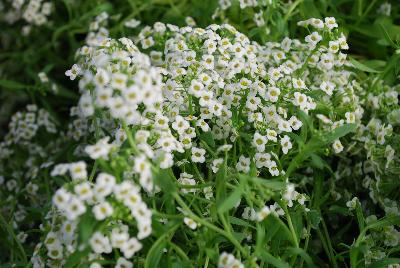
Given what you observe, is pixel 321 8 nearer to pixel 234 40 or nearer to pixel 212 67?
pixel 234 40

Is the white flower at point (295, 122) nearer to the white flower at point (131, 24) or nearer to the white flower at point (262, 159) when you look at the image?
the white flower at point (262, 159)

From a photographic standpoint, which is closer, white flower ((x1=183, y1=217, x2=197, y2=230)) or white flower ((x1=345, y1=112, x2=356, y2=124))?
white flower ((x1=183, y1=217, x2=197, y2=230))

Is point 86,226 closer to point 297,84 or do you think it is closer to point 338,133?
point 338,133

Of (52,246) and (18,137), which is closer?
(52,246)

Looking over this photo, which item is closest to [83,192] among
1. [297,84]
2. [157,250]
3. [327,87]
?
[157,250]

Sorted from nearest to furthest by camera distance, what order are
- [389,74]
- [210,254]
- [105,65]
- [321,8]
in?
[210,254] → [105,65] → [389,74] → [321,8]

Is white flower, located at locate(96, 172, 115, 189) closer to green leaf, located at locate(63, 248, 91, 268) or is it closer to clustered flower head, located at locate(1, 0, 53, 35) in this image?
green leaf, located at locate(63, 248, 91, 268)

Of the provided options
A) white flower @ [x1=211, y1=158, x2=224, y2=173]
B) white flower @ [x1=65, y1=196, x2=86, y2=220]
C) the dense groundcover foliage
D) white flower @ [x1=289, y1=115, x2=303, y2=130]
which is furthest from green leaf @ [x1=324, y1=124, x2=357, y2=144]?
white flower @ [x1=65, y1=196, x2=86, y2=220]

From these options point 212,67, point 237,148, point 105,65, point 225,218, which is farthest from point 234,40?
point 225,218
